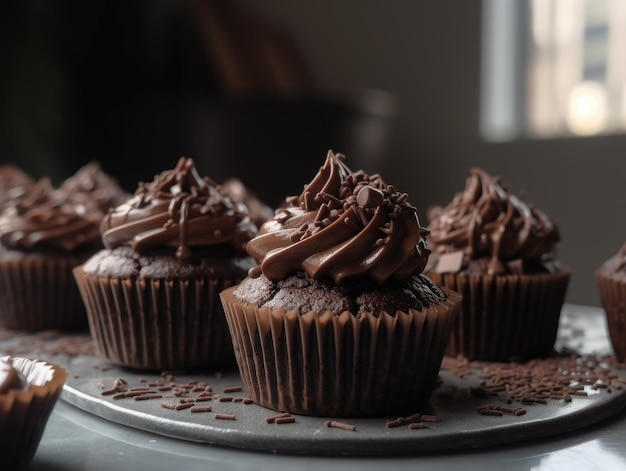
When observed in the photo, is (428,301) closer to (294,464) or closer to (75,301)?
(294,464)

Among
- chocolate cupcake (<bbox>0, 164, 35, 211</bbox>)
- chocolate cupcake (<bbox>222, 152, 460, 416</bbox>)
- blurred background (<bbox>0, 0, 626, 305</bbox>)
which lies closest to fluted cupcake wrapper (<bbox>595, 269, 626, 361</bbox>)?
chocolate cupcake (<bbox>222, 152, 460, 416</bbox>)

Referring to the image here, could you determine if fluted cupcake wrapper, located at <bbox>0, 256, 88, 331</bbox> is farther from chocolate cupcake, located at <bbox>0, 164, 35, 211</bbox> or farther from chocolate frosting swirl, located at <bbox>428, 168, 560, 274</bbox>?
chocolate frosting swirl, located at <bbox>428, 168, 560, 274</bbox>

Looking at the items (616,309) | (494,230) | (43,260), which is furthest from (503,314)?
(43,260)

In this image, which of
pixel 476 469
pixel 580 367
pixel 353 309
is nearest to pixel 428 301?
pixel 353 309

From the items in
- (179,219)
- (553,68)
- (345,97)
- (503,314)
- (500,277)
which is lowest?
(503,314)

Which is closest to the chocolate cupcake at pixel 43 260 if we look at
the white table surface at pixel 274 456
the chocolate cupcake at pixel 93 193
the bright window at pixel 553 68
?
the chocolate cupcake at pixel 93 193

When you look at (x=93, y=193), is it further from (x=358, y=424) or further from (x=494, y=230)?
(x=358, y=424)
